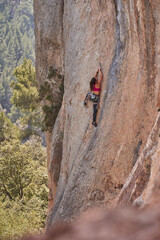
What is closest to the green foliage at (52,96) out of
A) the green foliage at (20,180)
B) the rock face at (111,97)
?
the rock face at (111,97)

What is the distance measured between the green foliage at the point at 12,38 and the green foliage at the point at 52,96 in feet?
206

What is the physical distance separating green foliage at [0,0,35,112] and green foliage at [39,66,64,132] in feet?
206

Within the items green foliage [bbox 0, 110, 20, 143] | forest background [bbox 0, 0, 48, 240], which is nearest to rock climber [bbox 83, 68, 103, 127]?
forest background [bbox 0, 0, 48, 240]

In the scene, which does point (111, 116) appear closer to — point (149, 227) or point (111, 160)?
point (111, 160)

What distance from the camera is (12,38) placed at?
9225 cm

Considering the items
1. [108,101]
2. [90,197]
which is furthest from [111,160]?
[108,101]

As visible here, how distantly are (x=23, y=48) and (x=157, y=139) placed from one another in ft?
306

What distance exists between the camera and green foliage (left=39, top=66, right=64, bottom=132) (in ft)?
45.3

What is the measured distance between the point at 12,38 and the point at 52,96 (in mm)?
85769

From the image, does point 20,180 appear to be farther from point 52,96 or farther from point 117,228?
point 117,228

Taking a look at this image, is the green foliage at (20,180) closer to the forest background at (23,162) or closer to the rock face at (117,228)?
the forest background at (23,162)

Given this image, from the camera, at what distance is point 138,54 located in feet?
23.0

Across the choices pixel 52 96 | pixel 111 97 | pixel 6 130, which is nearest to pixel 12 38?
pixel 6 130

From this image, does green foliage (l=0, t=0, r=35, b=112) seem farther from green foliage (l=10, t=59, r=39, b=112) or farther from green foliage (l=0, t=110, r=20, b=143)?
green foliage (l=0, t=110, r=20, b=143)
